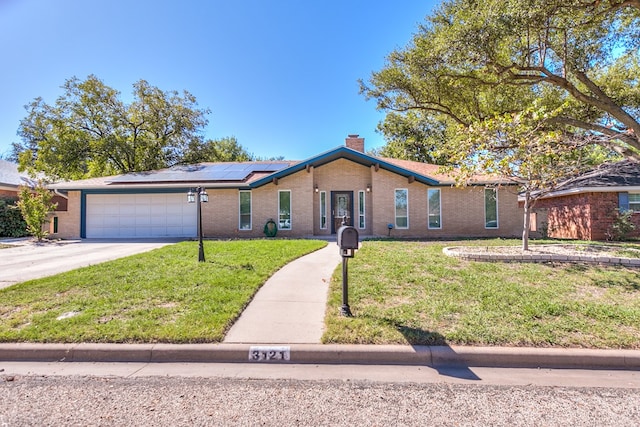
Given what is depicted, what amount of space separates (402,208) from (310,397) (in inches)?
501

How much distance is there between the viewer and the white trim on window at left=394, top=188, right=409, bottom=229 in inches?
583

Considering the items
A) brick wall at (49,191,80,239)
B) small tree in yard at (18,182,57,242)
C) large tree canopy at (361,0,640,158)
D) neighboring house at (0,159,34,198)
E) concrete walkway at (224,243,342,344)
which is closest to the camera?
concrete walkway at (224,243,342,344)

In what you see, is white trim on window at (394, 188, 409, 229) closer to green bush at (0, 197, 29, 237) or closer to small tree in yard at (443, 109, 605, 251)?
small tree in yard at (443, 109, 605, 251)

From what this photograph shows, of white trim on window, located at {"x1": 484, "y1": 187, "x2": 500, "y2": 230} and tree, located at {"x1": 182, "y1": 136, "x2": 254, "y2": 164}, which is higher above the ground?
tree, located at {"x1": 182, "y1": 136, "x2": 254, "y2": 164}

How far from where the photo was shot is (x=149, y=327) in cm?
414

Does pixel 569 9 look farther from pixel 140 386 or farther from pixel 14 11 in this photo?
pixel 14 11

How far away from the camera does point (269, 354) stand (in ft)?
11.9

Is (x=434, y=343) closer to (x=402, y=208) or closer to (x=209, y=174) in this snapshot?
(x=402, y=208)

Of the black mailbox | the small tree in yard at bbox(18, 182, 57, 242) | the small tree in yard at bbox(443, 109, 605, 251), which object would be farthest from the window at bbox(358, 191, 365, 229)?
the small tree in yard at bbox(18, 182, 57, 242)

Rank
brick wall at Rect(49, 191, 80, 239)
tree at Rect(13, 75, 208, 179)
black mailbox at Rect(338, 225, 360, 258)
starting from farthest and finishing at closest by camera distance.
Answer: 1. tree at Rect(13, 75, 208, 179)
2. brick wall at Rect(49, 191, 80, 239)
3. black mailbox at Rect(338, 225, 360, 258)

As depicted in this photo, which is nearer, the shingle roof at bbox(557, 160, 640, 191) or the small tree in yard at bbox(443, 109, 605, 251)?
the small tree in yard at bbox(443, 109, 605, 251)

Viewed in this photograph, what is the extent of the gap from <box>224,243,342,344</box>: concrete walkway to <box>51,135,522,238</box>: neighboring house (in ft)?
24.9

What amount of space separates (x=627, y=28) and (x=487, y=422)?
46.6 ft

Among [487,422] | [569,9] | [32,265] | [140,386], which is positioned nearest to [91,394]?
[140,386]
